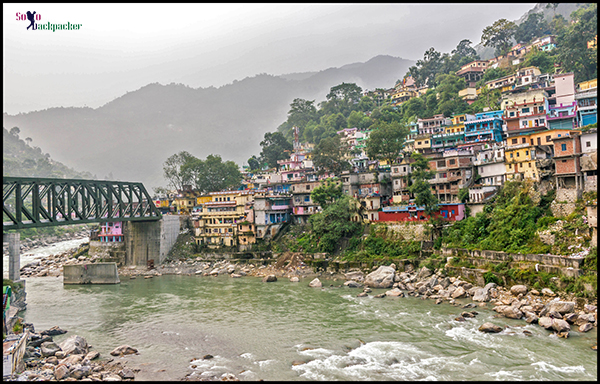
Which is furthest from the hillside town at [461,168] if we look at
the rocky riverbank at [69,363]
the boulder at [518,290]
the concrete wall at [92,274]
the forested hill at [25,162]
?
the forested hill at [25,162]

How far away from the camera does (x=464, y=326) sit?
1845cm

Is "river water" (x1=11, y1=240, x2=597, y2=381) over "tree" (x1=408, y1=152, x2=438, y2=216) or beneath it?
beneath

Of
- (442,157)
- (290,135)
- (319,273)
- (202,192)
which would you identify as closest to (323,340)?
(319,273)

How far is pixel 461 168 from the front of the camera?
32.9m

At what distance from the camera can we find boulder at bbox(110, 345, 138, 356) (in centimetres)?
1709

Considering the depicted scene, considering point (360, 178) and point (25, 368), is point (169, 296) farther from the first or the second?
point (360, 178)

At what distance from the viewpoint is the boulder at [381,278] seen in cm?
2694

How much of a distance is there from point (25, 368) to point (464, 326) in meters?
19.0

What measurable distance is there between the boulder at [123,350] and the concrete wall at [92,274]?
1913cm

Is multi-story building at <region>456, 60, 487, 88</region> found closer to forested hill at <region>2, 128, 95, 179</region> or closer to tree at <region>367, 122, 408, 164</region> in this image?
tree at <region>367, 122, 408, 164</region>

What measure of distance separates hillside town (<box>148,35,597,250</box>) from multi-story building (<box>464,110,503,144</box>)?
0.32 feet

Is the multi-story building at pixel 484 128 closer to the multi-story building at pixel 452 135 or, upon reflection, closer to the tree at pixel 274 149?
the multi-story building at pixel 452 135

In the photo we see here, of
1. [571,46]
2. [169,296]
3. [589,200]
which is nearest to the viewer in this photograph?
[589,200]

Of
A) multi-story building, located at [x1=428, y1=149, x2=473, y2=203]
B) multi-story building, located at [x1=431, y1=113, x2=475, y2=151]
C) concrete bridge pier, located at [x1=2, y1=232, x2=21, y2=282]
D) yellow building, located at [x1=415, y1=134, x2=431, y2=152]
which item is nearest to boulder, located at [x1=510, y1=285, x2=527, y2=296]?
multi-story building, located at [x1=428, y1=149, x2=473, y2=203]
